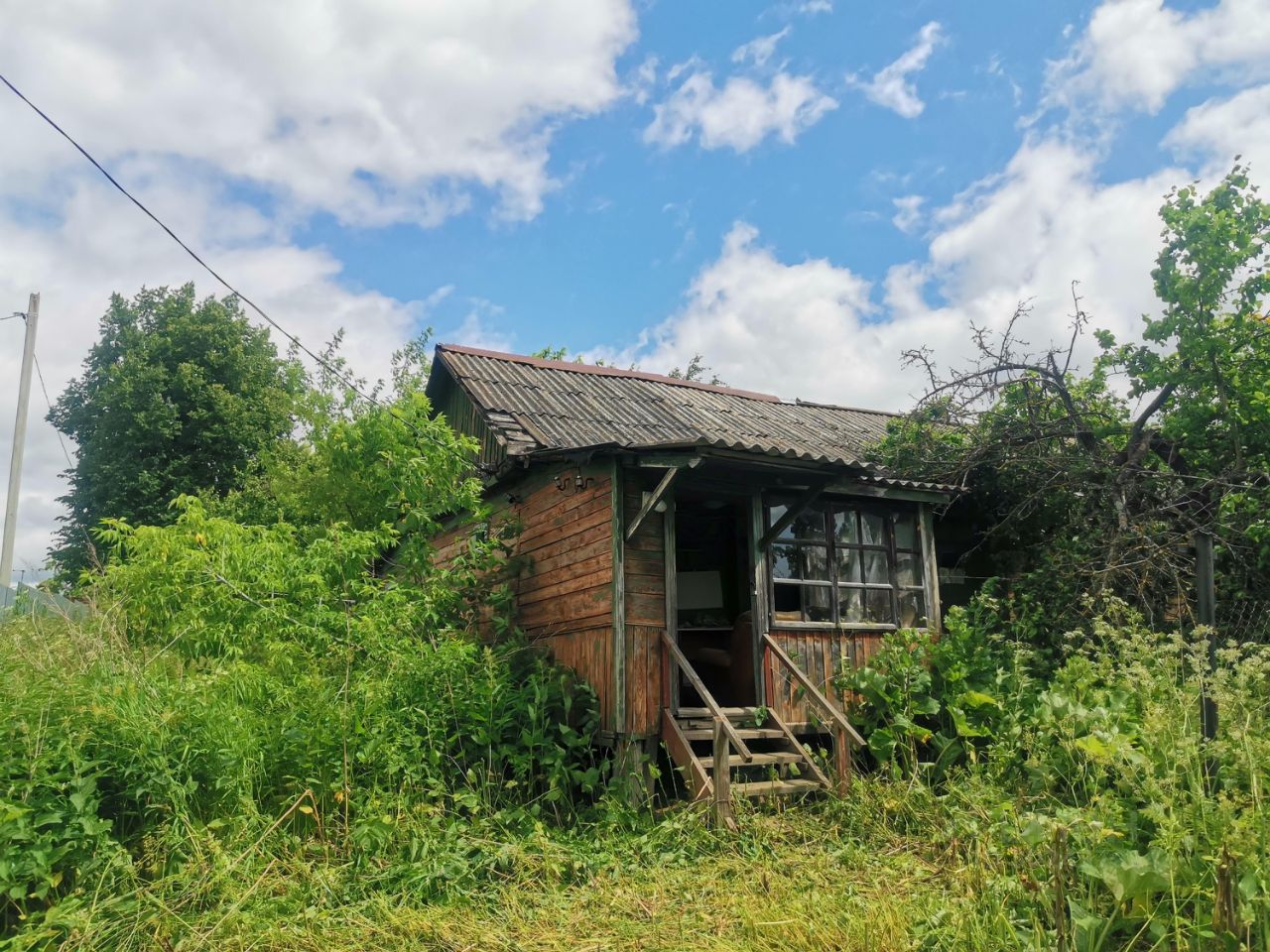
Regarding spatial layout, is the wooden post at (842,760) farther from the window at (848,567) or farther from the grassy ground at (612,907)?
the window at (848,567)

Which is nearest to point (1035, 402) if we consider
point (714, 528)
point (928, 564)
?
point (928, 564)

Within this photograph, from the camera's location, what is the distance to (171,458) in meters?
22.4

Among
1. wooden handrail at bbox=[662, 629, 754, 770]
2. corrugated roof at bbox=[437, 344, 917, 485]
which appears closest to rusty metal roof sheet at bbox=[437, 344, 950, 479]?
corrugated roof at bbox=[437, 344, 917, 485]

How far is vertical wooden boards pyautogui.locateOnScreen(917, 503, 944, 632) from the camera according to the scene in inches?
386

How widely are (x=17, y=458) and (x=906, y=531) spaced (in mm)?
14880

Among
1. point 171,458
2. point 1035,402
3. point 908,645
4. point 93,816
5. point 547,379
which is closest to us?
point 93,816

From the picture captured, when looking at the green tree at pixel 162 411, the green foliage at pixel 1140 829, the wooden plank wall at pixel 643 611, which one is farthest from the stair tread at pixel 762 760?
the green tree at pixel 162 411

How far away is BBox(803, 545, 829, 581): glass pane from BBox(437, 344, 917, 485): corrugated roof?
103 cm

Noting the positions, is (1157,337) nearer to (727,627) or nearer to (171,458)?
(727,627)

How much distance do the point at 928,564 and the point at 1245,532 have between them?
9.77 feet

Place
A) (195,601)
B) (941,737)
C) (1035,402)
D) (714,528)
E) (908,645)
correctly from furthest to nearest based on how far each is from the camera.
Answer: (714,528), (1035,402), (908,645), (195,601), (941,737)

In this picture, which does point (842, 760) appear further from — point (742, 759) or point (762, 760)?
point (742, 759)

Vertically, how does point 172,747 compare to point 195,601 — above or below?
below

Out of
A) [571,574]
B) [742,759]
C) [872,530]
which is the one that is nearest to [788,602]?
[872,530]
